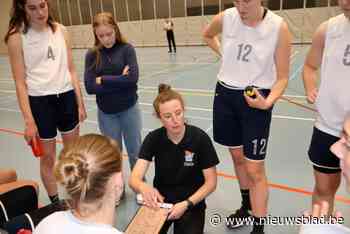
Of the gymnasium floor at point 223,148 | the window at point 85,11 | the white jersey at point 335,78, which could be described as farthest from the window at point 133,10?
the white jersey at point 335,78

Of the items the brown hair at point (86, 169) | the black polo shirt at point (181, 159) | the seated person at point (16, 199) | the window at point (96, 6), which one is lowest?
the seated person at point (16, 199)

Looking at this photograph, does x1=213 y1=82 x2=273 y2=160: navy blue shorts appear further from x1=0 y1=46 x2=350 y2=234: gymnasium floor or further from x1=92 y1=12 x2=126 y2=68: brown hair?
x1=92 y1=12 x2=126 y2=68: brown hair

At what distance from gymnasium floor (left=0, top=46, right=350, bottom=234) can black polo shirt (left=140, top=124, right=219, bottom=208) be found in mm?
654

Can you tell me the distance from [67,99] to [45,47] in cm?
41

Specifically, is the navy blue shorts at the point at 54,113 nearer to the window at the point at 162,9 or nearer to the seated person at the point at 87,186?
the seated person at the point at 87,186

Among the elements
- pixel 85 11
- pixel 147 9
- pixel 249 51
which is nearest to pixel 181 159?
pixel 249 51

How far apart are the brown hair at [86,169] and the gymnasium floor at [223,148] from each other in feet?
5.23

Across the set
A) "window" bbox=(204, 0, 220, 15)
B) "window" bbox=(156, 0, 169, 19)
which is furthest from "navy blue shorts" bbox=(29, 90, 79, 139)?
"window" bbox=(156, 0, 169, 19)

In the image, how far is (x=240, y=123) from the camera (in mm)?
2355

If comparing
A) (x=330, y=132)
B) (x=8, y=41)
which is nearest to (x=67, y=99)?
(x=8, y=41)

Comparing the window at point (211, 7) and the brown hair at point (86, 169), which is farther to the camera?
the window at point (211, 7)

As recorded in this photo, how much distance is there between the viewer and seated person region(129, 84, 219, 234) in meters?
2.06

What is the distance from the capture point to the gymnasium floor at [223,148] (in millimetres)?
2869

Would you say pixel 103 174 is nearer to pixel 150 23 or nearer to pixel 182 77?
pixel 182 77
